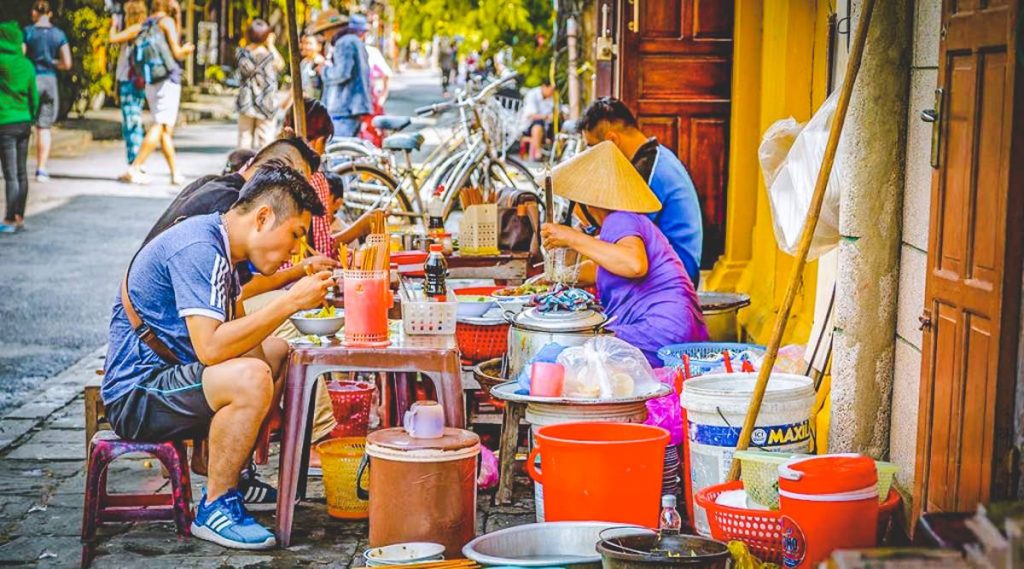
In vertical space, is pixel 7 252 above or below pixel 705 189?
below

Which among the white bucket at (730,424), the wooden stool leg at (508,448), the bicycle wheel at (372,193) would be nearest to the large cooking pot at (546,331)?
the wooden stool leg at (508,448)

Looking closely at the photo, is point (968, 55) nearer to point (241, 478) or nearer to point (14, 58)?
point (241, 478)

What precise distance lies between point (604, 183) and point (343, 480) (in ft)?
6.33

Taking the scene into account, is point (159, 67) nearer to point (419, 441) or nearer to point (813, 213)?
point (419, 441)

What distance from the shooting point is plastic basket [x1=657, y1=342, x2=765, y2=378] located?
241 inches

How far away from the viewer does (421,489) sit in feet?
17.1

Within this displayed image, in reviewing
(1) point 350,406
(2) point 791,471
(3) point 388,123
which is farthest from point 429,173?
(2) point 791,471

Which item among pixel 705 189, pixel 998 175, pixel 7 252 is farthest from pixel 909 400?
pixel 7 252

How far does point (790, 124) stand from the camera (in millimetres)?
6738

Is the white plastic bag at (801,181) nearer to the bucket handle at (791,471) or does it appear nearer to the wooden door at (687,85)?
the bucket handle at (791,471)

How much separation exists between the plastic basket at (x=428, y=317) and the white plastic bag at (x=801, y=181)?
1.56 m

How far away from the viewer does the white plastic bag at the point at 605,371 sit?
5.72 m

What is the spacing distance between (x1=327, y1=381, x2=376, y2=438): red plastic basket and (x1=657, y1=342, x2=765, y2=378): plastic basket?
1566 millimetres

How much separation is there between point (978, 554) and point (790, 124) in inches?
161
